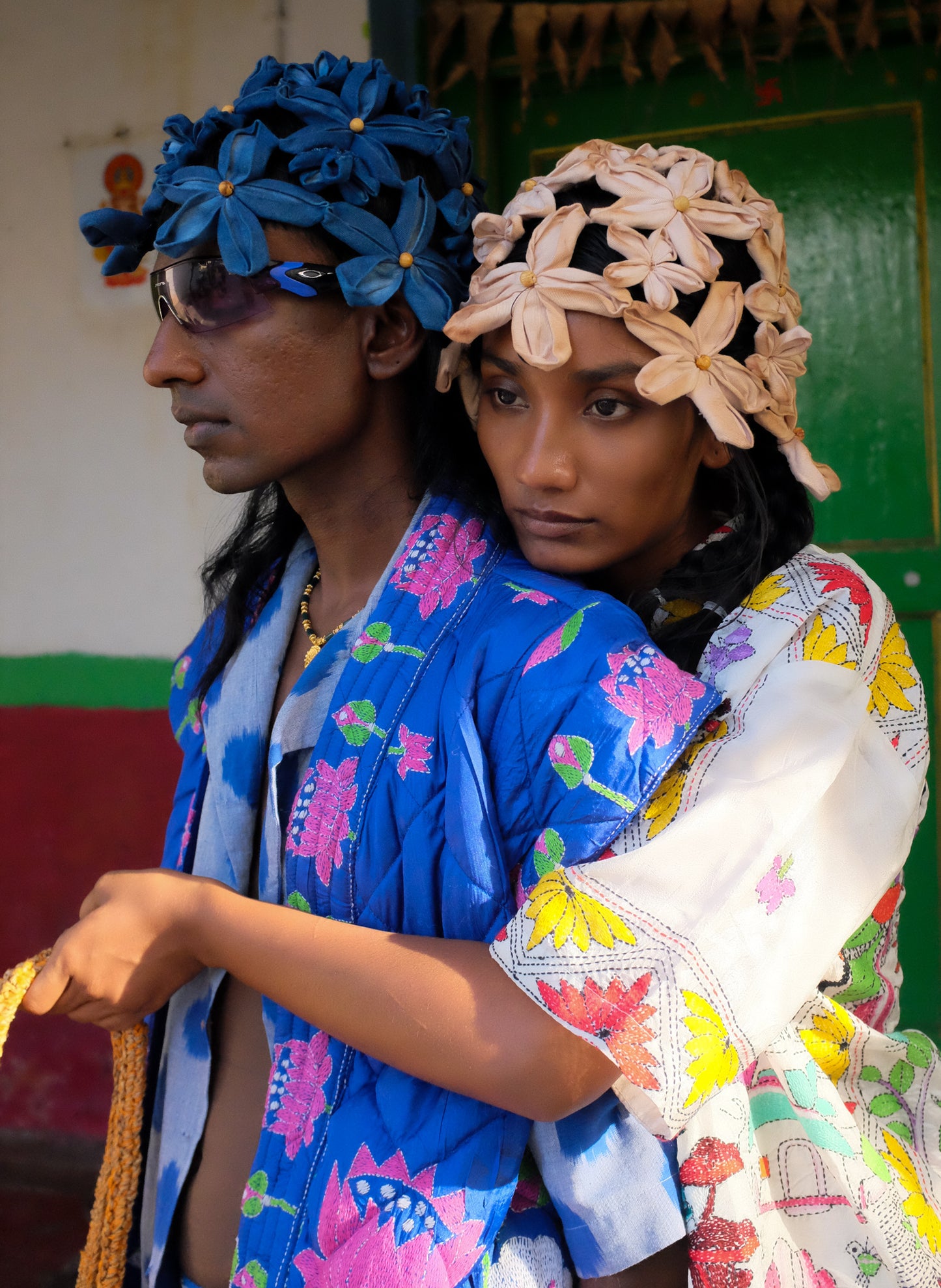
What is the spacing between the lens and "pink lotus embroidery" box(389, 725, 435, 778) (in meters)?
1.17

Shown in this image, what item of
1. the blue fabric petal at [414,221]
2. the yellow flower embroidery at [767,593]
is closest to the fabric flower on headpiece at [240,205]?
the blue fabric petal at [414,221]

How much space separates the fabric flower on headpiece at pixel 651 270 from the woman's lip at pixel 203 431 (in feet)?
1.69

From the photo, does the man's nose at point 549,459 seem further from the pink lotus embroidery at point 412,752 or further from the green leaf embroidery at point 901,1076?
the green leaf embroidery at point 901,1076

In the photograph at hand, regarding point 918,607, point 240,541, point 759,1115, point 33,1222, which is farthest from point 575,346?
point 33,1222

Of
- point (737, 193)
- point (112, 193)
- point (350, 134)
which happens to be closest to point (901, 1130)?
point (737, 193)

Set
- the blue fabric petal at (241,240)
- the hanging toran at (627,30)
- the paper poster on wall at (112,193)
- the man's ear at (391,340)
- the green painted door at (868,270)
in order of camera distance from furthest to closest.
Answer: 1. the paper poster on wall at (112,193)
2. the green painted door at (868,270)
3. the hanging toran at (627,30)
4. the man's ear at (391,340)
5. the blue fabric petal at (241,240)

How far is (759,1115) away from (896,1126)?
0.89 ft

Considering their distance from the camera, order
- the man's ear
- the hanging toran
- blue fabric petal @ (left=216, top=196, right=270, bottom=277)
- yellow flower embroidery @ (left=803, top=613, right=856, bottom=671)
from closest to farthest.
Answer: yellow flower embroidery @ (left=803, top=613, right=856, bottom=671) < blue fabric petal @ (left=216, top=196, right=270, bottom=277) < the man's ear < the hanging toran

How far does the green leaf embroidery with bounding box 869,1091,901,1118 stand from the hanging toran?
2485 millimetres

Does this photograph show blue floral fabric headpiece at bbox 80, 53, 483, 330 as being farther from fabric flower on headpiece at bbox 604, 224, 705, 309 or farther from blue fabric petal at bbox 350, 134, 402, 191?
fabric flower on headpiece at bbox 604, 224, 705, 309

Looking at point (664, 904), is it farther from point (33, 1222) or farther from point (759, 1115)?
point (33, 1222)

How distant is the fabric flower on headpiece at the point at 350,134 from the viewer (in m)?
1.34

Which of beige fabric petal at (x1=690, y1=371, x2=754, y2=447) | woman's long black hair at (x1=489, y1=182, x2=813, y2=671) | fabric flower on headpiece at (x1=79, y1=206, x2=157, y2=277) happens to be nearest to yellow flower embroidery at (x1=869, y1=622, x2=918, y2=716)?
woman's long black hair at (x1=489, y1=182, x2=813, y2=671)

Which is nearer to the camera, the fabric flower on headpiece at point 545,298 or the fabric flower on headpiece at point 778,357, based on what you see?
the fabric flower on headpiece at point 545,298
